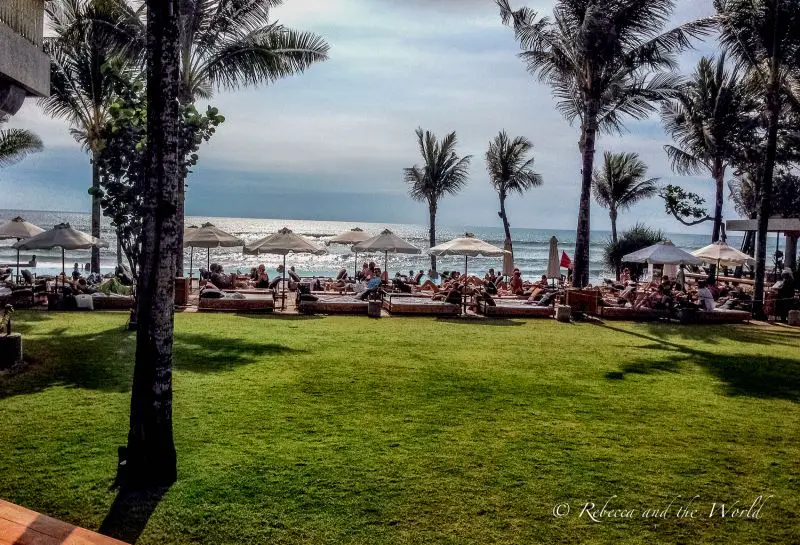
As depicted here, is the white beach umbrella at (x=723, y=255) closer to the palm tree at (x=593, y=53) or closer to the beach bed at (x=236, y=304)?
the palm tree at (x=593, y=53)

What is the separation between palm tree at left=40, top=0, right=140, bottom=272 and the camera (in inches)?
634

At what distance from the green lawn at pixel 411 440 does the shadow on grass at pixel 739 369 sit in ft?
0.21

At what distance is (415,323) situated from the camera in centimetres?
1485

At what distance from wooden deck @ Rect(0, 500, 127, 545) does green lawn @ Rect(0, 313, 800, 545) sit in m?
0.83

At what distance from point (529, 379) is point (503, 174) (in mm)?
23211

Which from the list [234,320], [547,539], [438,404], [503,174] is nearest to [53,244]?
[234,320]

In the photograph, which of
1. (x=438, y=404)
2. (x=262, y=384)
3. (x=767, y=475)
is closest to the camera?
(x=767, y=475)

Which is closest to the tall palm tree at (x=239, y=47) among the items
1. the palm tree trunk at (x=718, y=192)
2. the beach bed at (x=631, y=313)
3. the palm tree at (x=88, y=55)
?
the palm tree at (x=88, y=55)

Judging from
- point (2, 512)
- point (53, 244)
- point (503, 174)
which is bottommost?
point (2, 512)

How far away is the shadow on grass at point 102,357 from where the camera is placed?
794cm

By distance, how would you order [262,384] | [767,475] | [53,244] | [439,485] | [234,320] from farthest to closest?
1. [53,244]
2. [234,320]
3. [262,384]
4. [767,475]
5. [439,485]

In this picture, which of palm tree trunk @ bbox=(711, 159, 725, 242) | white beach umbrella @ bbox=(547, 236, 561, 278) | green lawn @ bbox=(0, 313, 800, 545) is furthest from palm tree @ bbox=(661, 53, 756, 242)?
green lawn @ bbox=(0, 313, 800, 545)

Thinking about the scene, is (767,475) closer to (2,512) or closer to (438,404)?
(438,404)

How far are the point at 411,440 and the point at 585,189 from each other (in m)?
13.5
